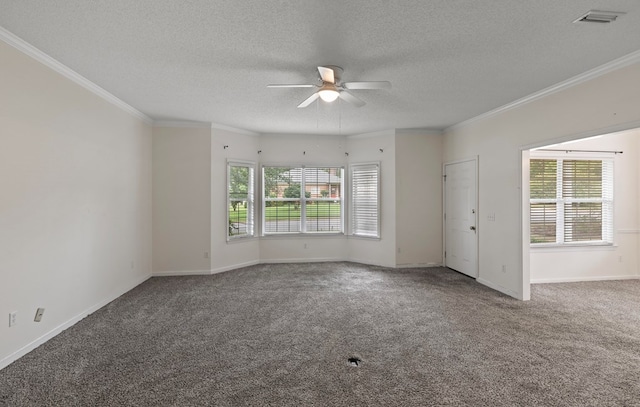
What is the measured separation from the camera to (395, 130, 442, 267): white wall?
19.6 ft

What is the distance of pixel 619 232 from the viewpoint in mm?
5152

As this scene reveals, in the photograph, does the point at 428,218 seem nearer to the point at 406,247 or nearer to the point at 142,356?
the point at 406,247

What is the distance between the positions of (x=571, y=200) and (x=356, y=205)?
3.74 meters

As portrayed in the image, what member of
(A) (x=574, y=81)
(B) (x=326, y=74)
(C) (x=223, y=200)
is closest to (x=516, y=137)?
(A) (x=574, y=81)

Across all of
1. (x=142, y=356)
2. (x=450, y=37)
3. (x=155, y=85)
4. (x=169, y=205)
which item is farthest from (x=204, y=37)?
(x=169, y=205)

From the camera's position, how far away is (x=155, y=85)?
360 cm

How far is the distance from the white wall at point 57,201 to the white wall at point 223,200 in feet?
4.32

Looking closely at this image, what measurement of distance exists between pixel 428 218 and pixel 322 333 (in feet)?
12.5

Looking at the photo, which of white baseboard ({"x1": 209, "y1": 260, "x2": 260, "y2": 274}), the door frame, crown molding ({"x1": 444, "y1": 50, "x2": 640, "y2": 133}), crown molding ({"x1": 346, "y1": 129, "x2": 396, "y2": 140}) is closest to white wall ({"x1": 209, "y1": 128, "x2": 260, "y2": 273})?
white baseboard ({"x1": 209, "y1": 260, "x2": 260, "y2": 274})

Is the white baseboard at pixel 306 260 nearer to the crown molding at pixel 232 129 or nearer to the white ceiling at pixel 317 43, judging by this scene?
the crown molding at pixel 232 129

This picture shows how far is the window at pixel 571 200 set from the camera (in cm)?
509

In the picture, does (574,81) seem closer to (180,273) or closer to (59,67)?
(59,67)

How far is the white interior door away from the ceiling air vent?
2.94 metres

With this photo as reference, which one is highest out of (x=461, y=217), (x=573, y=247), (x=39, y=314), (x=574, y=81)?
(x=574, y=81)
